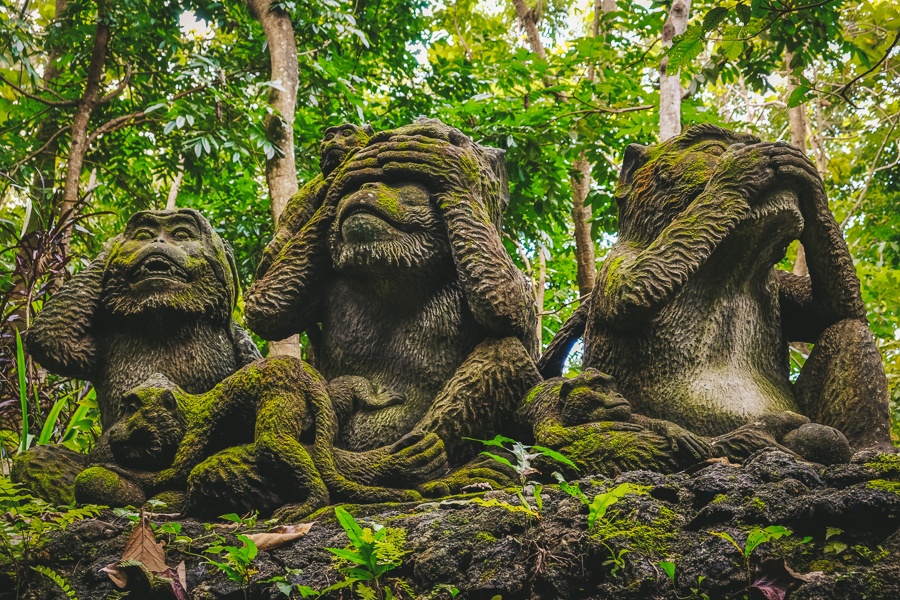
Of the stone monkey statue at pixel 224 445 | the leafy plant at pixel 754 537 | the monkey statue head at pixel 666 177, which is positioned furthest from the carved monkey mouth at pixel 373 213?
the leafy plant at pixel 754 537

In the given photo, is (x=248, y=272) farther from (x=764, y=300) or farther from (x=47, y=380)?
(x=764, y=300)

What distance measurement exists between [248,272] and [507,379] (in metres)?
6.00

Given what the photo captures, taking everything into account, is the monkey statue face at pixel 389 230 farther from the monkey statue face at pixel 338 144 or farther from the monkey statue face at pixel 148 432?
the monkey statue face at pixel 148 432

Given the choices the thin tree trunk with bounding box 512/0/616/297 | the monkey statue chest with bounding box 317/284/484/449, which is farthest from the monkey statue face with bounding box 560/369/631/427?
the thin tree trunk with bounding box 512/0/616/297

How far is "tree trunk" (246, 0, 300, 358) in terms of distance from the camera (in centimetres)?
891

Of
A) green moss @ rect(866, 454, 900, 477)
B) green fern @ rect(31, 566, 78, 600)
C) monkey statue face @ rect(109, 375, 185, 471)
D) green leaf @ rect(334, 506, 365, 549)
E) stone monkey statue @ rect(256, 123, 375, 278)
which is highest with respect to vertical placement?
stone monkey statue @ rect(256, 123, 375, 278)

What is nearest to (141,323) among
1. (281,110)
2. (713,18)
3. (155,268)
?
(155,268)

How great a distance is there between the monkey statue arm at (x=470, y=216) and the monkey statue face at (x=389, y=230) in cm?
11

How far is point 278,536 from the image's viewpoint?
366 cm

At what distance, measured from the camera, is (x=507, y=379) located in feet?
16.2

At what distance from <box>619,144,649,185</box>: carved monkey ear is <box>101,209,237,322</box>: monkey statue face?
94.0 inches

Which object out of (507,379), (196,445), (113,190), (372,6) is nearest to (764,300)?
(507,379)

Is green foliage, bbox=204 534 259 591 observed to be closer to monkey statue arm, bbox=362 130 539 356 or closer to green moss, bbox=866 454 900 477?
monkey statue arm, bbox=362 130 539 356

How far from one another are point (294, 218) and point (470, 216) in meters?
1.18
